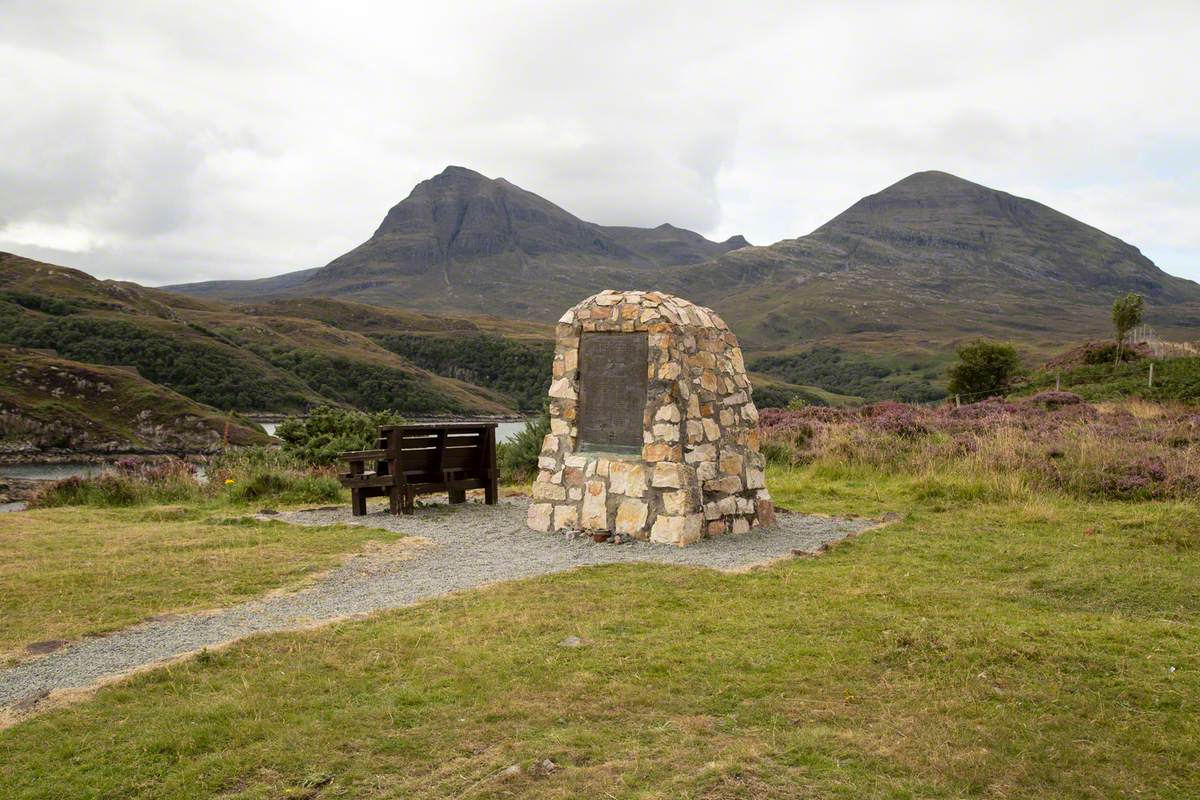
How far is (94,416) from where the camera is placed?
33.9 meters

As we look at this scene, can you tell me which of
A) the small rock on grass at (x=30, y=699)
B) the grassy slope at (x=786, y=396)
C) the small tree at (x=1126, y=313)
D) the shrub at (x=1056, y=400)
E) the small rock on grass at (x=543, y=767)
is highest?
the small tree at (x=1126, y=313)

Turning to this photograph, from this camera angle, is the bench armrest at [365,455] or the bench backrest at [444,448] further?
the bench backrest at [444,448]

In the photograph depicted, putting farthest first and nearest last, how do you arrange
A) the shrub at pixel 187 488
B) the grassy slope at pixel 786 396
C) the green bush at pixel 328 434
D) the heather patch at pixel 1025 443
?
1. the grassy slope at pixel 786 396
2. the green bush at pixel 328 434
3. the shrub at pixel 187 488
4. the heather patch at pixel 1025 443

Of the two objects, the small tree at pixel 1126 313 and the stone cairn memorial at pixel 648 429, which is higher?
the small tree at pixel 1126 313

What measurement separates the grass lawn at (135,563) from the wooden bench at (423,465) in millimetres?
1314

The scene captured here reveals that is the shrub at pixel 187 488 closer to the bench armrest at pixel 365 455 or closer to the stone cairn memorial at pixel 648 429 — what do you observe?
the bench armrest at pixel 365 455

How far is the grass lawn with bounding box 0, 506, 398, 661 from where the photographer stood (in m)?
6.56

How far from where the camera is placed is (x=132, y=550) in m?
→ 9.03

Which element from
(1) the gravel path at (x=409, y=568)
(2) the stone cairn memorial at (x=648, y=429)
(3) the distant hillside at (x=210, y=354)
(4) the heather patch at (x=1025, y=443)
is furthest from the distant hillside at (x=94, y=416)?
(2) the stone cairn memorial at (x=648, y=429)

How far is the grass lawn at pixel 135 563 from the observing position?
6.56 m

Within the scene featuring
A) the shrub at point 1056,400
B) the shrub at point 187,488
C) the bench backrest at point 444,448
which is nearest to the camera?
the bench backrest at point 444,448

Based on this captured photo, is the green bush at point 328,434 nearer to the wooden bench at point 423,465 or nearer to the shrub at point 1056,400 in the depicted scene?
the wooden bench at point 423,465

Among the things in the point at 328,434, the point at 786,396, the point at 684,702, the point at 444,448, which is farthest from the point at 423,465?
the point at 786,396

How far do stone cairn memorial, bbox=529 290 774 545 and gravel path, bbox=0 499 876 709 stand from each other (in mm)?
381
